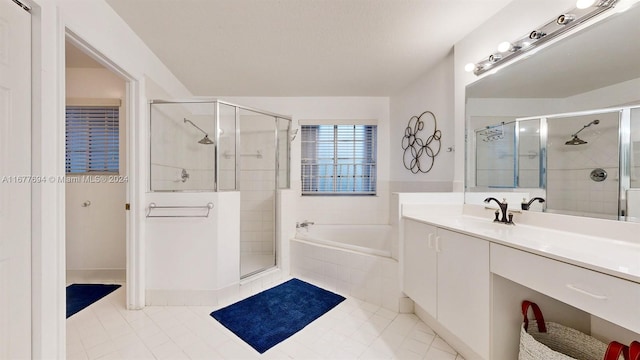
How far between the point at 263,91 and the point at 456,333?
3.08 meters

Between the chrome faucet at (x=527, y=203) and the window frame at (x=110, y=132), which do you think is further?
the window frame at (x=110, y=132)

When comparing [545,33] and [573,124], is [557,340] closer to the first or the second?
[573,124]

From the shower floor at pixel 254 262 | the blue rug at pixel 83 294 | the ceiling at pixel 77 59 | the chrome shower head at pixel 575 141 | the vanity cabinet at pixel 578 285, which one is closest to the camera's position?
the vanity cabinet at pixel 578 285

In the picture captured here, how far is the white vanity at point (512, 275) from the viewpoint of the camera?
75cm

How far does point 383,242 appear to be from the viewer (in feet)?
9.89

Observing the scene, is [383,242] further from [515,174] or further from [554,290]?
[554,290]

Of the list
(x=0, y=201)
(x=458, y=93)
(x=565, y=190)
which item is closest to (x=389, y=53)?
(x=458, y=93)

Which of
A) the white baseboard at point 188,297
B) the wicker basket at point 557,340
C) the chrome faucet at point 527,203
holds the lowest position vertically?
the white baseboard at point 188,297

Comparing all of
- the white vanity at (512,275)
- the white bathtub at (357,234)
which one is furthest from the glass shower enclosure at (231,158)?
the white vanity at (512,275)

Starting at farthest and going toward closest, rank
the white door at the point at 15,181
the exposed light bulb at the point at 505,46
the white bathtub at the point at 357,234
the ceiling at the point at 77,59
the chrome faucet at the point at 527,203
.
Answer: the white bathtub at the point at 357,234
the ceiling at the point at 77,59
the exposed light bulb at the point at 505,46
the chrome faucet at the point at 527,203
the white door at the point at 15,181

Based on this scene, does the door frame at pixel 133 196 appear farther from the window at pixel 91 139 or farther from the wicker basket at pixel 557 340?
the wicker basket at pixel 557 340

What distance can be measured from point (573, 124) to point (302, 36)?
1.81 metres

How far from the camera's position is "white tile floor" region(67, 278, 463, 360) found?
142 centimetres

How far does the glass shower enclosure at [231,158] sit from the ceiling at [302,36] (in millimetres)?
478
